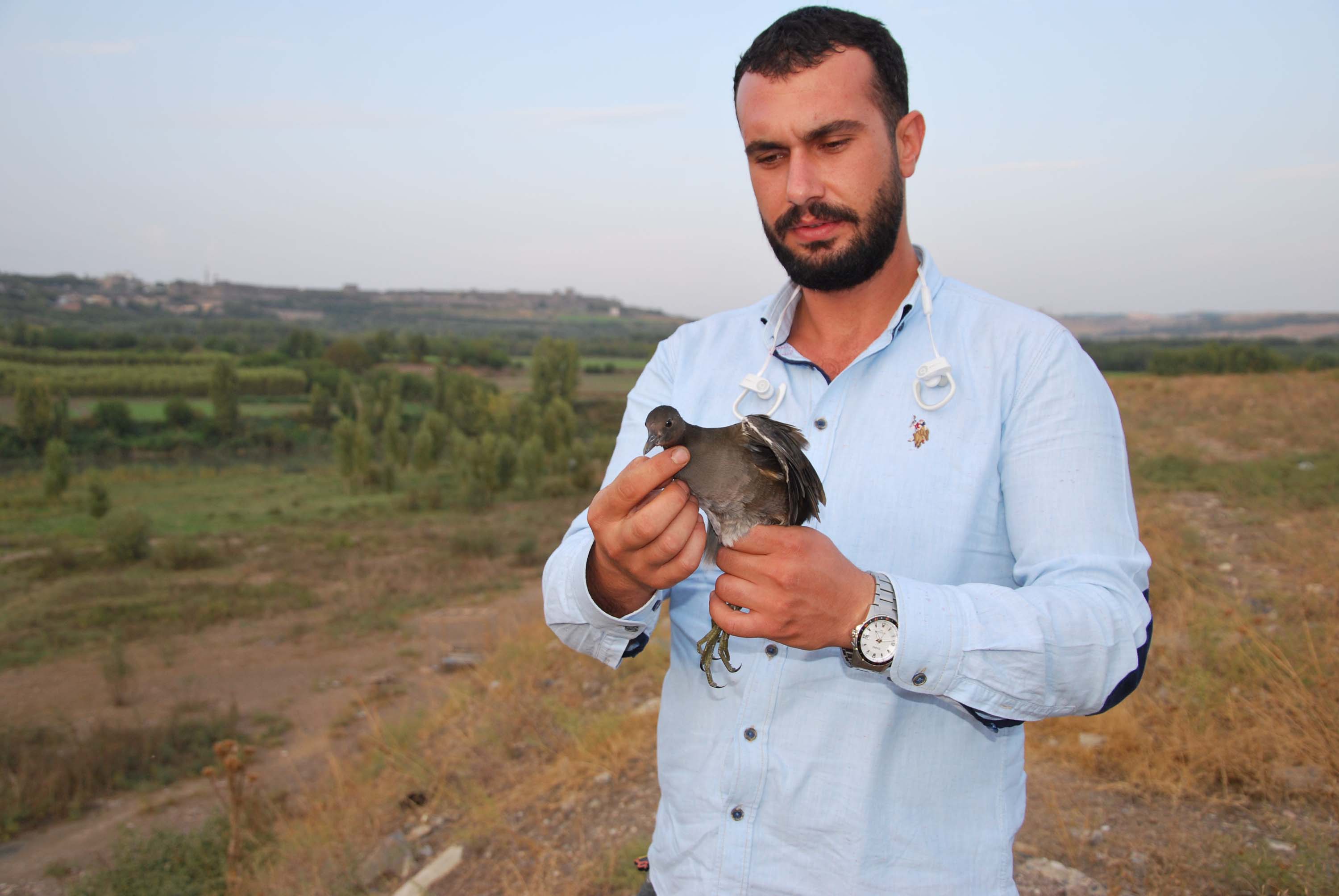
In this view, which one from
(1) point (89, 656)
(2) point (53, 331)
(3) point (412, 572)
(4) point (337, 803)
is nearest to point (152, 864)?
(4) point (337, 803)

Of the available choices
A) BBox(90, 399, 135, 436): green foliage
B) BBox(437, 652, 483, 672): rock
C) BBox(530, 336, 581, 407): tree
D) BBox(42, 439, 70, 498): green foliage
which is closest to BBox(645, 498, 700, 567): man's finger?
BBox(437, 652, 483, 672): rock

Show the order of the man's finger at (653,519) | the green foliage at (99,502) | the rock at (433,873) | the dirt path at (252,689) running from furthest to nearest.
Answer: the green foliage at (99,502) → the dirt path at (252,689) → the rock at (433,873) → the man's finger at (653,519)

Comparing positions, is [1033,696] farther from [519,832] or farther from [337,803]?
[337,803]

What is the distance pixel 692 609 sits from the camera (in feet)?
8.41

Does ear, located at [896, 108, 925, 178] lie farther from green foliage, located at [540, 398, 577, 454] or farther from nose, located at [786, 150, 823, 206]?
green foliage, located at [540, 398, 577, 454]

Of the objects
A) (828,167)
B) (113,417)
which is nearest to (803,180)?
(828,167)

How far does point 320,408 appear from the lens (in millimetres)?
63250

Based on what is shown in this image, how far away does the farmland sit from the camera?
521cm

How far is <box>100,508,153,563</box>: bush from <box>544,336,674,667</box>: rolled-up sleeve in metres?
37.5

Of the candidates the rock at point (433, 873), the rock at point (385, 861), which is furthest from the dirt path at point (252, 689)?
the rock at point (433, 873)

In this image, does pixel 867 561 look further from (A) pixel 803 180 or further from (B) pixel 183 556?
(B) pixel 183 556

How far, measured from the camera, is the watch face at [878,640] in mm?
1844

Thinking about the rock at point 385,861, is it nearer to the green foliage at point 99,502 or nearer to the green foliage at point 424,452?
the green foliage at point 99,502

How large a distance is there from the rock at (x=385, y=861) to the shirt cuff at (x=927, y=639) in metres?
6.42
